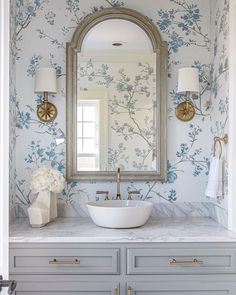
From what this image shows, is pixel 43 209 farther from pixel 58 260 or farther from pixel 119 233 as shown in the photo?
pixel 119 233

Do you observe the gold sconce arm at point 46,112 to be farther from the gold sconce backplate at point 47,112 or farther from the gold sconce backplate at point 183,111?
the gold sconce backplate at point 183,111

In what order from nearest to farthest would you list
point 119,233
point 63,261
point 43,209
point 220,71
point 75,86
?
point 63,261 < point 119,233 < point 43,209 < point 220,71 < point 75,86

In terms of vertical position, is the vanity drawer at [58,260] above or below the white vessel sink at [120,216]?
below

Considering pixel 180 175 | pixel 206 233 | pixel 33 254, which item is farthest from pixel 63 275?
pixel 180 175

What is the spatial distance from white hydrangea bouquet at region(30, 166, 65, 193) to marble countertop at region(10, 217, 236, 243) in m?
0.22

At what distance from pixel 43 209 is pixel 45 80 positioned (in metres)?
0.85

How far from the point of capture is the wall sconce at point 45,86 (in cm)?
269

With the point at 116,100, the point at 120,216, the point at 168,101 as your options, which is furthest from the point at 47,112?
the point at 120,216

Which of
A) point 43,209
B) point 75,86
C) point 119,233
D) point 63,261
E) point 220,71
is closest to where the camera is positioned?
point 63,261

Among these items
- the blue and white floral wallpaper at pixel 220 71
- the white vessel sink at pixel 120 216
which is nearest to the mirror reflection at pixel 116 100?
the blue and white floral wallpaper at pixel 220 71

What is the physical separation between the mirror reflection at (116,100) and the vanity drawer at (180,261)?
2.48 ft

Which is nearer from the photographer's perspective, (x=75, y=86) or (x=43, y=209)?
(x=43, y=209)

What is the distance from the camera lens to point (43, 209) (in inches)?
97.0

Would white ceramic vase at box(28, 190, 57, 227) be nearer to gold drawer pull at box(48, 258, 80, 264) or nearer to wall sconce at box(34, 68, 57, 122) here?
gold drawer pull at box(48, 258, 80, 264)
